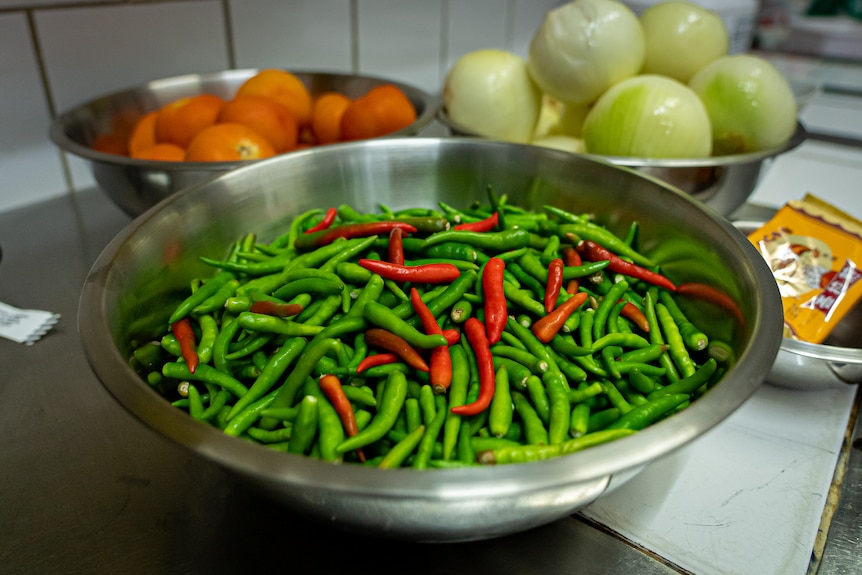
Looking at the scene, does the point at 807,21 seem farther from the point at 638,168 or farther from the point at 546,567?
the point at 546,567

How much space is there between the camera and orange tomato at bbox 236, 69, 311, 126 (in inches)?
45.6

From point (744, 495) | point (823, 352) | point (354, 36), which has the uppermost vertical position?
point (354, 36)

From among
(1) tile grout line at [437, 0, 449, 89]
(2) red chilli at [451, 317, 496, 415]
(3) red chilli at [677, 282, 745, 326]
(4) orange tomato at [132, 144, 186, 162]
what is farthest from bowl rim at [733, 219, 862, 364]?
(1) tile grout line at [437, 0, 449, 89]

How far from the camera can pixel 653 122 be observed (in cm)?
99

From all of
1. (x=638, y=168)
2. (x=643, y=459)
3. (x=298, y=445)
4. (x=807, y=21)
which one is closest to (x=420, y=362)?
(x=298, y=445)

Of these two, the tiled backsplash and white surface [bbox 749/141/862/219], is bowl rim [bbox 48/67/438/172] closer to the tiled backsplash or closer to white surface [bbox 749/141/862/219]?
the tiled backsplash

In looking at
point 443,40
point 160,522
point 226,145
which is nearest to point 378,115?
point 226,145

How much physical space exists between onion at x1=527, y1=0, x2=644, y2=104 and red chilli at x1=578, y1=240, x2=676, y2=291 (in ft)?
1.50

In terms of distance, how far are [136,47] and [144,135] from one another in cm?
26

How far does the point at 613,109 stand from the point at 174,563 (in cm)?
91

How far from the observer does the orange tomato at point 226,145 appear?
925 millimetres

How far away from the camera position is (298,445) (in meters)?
0.52

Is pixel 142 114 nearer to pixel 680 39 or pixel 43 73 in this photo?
pixel 43 73

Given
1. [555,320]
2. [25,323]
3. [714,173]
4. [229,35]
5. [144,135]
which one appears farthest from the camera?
[229,35]
